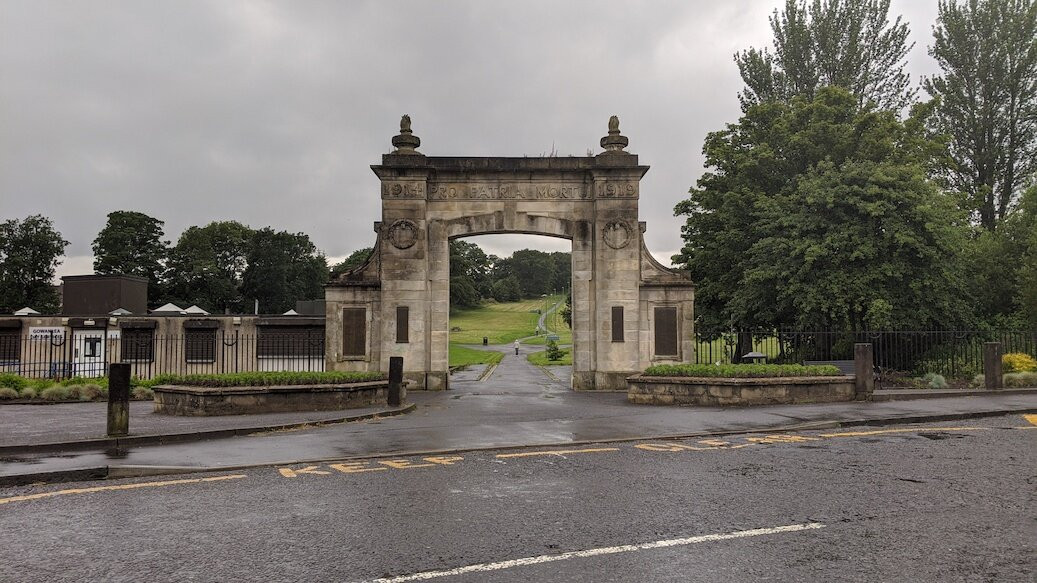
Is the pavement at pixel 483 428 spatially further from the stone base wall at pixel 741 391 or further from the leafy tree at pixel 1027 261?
the leafy tree at pixel 1027 261

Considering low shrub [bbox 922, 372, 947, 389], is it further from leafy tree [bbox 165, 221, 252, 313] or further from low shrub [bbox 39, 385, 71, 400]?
leafy tree [bbox 165, 221, 252, 313]

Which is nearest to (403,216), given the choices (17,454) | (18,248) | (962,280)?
(17,454)

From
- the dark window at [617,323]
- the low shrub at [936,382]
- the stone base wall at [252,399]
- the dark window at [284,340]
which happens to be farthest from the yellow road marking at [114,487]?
the dark window at [284,340]

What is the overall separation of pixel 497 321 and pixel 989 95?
80020mm

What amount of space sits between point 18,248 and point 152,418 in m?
65.6

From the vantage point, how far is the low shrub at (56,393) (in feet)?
58.2

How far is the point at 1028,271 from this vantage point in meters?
26.1

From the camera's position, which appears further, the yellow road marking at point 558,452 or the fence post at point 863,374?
the fence post at point 863,374

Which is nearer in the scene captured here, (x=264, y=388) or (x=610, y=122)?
(x=264, y=388)

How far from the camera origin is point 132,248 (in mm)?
68250

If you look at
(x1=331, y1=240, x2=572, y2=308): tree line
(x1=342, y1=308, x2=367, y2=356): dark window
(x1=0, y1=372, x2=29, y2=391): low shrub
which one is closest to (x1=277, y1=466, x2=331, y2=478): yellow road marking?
(x1=342, y1=308, x2=367, y2=356): dark window

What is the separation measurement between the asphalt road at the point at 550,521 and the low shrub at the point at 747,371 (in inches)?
273

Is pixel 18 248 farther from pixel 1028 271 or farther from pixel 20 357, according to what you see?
pixel 1028 271

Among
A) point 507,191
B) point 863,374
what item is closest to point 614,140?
point 507,191
